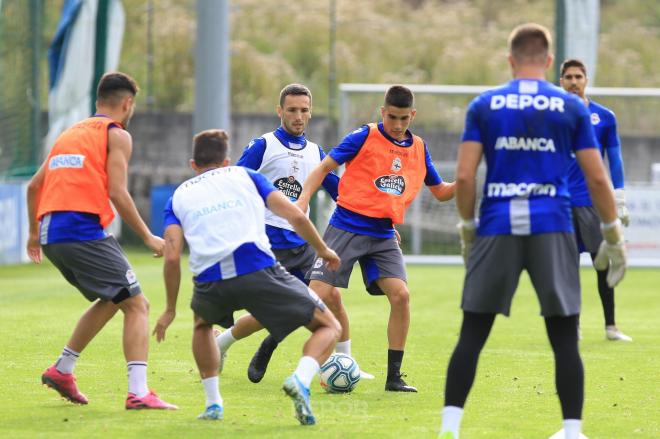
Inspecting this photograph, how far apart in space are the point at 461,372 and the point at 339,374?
214 centimetres

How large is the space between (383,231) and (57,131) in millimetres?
15109

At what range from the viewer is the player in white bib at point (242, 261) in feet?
21.7

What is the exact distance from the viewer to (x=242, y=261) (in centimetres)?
661

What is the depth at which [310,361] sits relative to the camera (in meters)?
6.62

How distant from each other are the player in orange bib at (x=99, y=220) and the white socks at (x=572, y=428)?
2.35m

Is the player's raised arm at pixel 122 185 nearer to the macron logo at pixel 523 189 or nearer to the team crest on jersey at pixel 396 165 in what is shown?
the team crest on jersey at pixel 396 165

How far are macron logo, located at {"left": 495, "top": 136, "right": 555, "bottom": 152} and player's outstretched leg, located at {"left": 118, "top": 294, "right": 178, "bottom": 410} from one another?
247 centimetres

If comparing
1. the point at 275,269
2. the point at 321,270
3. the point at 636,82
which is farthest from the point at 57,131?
the point at 275,269

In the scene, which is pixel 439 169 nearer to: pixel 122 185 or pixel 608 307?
pixel 608 307

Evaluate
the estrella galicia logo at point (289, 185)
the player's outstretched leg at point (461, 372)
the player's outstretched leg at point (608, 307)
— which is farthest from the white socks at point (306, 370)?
the player's outstretched leg at point (608, 307)

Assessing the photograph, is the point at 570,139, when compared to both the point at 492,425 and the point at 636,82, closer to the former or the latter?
the point at 492,425

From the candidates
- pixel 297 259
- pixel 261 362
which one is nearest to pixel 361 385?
pixel 261 362

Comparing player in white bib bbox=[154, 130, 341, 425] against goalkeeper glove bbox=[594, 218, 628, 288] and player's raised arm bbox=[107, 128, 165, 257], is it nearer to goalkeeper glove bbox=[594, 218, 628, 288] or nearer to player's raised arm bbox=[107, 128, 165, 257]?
player's raised arm bbox=[107, 128, 165, 257]

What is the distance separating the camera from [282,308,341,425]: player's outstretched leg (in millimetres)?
6492
